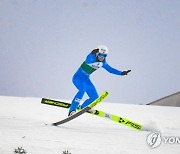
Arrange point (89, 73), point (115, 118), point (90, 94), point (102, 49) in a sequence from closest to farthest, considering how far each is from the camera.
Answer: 1. point (115, 118)
2. point (102, 49)
3. point (90, 94)
4. point (89, 73)

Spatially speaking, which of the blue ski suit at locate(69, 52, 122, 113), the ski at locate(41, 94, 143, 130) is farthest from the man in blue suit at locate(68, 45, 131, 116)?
the ski at locate(41, 94, 143, 130)

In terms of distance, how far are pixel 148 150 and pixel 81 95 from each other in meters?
3.02

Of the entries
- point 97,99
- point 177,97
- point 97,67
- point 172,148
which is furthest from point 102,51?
point 177,97

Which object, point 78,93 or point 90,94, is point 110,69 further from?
point 78,93

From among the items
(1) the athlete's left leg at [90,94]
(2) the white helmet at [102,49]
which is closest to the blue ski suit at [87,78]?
(1) the athlete's left leg at [90,94]

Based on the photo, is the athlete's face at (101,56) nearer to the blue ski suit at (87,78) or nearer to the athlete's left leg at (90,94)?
the blue ski suit at (87,78)

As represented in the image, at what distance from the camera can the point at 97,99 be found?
23.7ft

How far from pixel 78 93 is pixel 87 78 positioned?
44cm

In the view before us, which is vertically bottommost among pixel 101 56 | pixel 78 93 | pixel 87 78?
pixel 78 93

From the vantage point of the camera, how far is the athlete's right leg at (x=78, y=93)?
7.46 metres

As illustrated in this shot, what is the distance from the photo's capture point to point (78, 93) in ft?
24.7

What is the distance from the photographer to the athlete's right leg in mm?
7461

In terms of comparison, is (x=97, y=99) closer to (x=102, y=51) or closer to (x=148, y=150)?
(x=102, y=51)

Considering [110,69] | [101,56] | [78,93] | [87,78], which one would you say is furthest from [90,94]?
[101,56]
